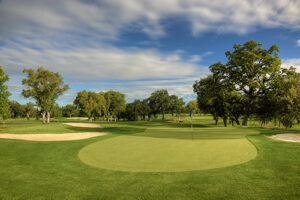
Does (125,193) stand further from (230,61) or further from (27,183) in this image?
(230,61)

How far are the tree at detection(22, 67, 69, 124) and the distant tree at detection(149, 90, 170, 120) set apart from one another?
46.4 metres

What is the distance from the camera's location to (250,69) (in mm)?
30578

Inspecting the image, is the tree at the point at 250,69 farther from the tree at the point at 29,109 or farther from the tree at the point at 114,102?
the tree at the point at 29,109

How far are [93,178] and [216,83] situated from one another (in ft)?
108

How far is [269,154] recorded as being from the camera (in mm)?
9242

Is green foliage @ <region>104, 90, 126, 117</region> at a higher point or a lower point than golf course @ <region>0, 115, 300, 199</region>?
higher

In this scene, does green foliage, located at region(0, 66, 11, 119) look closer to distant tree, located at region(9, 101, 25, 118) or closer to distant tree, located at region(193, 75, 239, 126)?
distant tree, located at region(193, 75, 239, 126)

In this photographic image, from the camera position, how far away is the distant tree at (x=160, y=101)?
A: 253ft

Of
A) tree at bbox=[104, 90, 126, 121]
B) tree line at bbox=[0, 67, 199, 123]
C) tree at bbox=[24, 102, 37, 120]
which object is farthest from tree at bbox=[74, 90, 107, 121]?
tree at bbox=[24, 102, 37, 120]

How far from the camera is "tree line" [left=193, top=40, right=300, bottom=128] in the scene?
28.7 m

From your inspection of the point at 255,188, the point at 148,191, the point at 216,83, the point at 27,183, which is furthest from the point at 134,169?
the point at 216,83

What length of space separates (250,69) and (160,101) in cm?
4998

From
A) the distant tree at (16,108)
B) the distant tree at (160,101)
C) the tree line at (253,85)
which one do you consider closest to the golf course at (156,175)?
the tree line at (253,85)

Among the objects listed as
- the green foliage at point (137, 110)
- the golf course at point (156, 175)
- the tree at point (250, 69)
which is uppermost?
the tree at point (250, 69)
